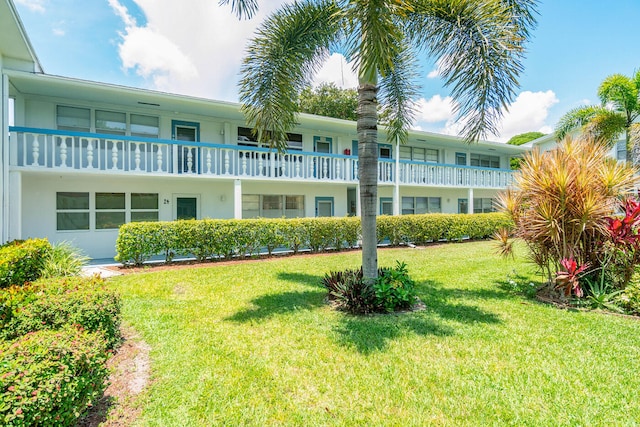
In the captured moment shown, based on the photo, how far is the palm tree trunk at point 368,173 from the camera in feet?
18.7

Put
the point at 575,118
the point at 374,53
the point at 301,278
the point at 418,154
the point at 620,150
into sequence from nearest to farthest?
the point at 374,53 < the point at 301,278 < the point at 575,118 < the point at 418,154 < the point at 620,150

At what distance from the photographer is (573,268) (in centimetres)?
585

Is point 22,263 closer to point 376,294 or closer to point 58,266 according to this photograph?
point 58,266

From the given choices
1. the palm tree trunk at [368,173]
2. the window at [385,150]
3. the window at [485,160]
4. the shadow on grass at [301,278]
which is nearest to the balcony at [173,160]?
the window at [385,150]

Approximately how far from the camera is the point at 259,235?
11.2 metres

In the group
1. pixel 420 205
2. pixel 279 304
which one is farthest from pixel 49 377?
pixel 420 205

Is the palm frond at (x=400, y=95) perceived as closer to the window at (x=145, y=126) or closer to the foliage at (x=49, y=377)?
the foliage at (x=49, y=377)

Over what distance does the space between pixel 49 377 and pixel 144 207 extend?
1139 centimetres

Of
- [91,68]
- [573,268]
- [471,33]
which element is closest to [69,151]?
[91,68]

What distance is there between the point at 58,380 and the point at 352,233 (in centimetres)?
1125

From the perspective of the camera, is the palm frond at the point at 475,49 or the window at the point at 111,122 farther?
the window at the point at 111,122

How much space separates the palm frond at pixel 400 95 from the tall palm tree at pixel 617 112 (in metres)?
12.2

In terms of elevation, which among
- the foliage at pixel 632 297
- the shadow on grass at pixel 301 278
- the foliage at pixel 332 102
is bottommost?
the shadow on grass at pixel 301 278

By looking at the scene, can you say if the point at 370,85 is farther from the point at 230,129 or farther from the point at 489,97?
the point at 230,129
